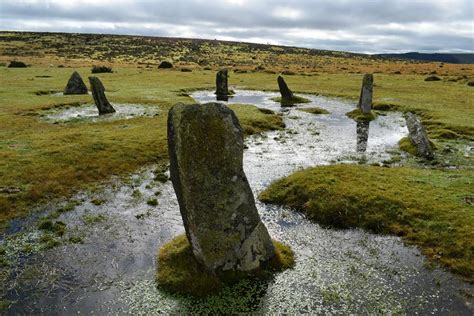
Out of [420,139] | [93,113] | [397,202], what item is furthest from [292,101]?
[397,202]

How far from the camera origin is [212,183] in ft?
45.3

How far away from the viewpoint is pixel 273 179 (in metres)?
24.0

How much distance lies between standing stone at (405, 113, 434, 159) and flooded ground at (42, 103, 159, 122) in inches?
999

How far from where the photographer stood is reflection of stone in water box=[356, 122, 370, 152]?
31019 millimetres

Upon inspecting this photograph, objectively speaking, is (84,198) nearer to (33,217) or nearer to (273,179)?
(33,217)

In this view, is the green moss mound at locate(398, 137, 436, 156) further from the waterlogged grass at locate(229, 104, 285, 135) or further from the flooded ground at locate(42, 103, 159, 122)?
the flooded ground at locate(42, 103, 159, 122)

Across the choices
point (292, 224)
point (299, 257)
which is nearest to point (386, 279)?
point (299, 257)

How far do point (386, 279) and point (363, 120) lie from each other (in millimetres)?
29166

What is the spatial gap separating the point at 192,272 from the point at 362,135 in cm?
2517

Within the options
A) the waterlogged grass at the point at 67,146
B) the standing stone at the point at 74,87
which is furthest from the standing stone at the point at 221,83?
the standing stone at the point at 74,87

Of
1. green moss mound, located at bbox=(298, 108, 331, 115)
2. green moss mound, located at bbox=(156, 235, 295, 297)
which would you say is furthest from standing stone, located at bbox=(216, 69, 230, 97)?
green moss mound, located at bbox=(156, 235, 295, 297)

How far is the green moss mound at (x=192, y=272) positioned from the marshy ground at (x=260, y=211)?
38 centimetres

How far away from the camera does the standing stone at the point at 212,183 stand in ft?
44.6

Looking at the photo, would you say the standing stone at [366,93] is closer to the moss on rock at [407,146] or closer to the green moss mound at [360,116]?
the green moss mound at [360,116]
